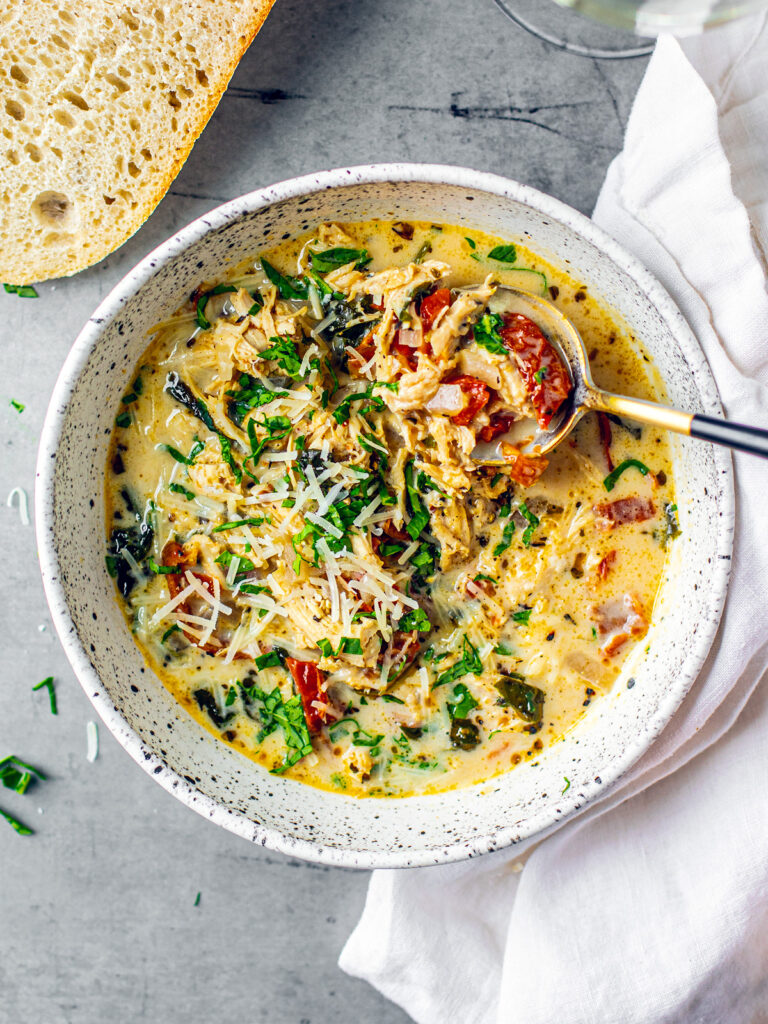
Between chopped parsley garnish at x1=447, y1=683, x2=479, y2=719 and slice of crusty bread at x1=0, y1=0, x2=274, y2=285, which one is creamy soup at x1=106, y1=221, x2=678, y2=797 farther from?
slice of crusty bread at x1=0, y1=0, x2=274, y2=285

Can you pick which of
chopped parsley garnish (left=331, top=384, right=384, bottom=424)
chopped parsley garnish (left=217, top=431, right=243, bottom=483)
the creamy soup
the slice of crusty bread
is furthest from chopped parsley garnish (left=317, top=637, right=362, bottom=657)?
the slice of crusty bread

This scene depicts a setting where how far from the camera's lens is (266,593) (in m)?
2.97

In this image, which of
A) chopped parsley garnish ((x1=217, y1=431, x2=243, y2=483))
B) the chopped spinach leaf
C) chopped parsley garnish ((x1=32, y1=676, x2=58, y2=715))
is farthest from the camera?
chopped parsley garnish ((x1=32, y1=676, x2=58, y2=715))

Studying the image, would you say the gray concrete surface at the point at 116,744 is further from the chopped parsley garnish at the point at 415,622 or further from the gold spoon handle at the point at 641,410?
the chopped parsley garnish at the point at 415,622

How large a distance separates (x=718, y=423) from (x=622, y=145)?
1.39 metres

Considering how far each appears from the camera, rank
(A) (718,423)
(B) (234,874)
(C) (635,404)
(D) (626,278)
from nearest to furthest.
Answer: (A) (718,423) → (C) (635,404) → (D) (626,278) → (B) (234,874)

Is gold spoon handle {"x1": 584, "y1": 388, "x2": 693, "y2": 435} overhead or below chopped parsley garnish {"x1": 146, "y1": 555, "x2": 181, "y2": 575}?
overhead

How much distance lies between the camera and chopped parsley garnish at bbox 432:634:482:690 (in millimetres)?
2981

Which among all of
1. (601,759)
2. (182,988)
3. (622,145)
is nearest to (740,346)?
(622,145)

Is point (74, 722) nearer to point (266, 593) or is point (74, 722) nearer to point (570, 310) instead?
point (266, 593)

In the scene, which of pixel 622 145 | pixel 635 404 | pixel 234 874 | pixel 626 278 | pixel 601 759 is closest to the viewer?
pixel 635 404

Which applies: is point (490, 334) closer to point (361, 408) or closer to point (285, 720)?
point (361, 408)

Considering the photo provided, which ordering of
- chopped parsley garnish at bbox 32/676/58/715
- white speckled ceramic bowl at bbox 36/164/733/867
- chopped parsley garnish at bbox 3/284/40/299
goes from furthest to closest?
1. chopped parsley garnish at bbox 32/676/58/715
2. chopped parsley garnish at bbox 3/284/40/299
3. white speckled ceramic bowl at bbox 36/164/733/867

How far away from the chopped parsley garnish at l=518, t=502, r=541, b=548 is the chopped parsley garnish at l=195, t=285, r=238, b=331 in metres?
1.26
